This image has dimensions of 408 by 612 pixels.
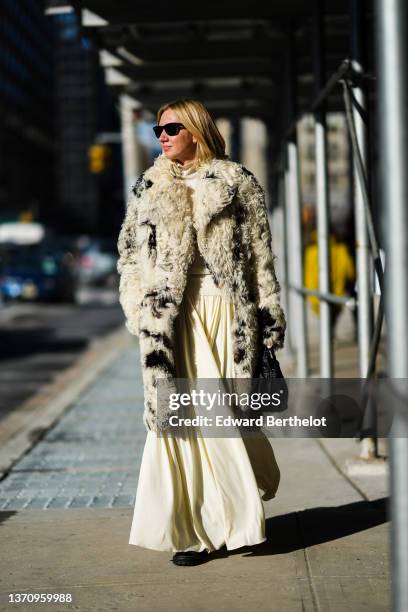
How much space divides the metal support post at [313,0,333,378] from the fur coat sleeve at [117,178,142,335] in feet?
9.84

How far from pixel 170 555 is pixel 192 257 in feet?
4.46

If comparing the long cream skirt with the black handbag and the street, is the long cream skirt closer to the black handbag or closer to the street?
the black handbag

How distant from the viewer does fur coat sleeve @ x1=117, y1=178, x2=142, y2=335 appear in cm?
461

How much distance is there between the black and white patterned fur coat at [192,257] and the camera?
449cm

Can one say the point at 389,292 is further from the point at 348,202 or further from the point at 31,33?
the point at 31,33

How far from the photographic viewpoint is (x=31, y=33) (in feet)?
360

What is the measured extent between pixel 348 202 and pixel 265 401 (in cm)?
1392

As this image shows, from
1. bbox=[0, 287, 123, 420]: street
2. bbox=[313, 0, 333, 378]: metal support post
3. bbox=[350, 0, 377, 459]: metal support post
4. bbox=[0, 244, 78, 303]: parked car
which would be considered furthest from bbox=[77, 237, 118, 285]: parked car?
bbox=[350, 0, 377, 459]: metal support post

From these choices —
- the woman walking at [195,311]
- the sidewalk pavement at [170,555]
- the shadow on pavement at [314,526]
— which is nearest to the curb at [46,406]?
the sidewalk pavement at [170,555]

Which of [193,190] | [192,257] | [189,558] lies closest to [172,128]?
[193,190]

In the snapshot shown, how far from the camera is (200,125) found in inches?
180

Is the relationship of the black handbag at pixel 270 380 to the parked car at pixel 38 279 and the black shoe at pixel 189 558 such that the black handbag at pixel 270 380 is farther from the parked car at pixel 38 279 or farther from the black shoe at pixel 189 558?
the parked car at pixel 38 279

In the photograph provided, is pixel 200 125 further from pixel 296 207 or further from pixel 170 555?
pixel 296 207

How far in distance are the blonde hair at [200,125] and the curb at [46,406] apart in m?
3.16
